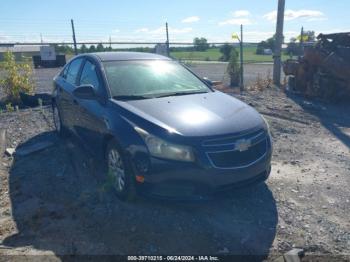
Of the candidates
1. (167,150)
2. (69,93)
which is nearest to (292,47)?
(69,93)

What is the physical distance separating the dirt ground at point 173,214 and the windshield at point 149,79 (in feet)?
4.27

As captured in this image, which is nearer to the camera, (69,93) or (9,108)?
(69,93)

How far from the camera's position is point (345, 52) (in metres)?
9.48

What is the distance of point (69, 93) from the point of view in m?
5.40

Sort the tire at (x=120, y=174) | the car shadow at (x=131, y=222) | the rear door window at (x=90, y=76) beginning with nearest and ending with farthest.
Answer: the car shadow at (x=131, y=222) < the tire at (x=120, y=174) < the rear door window at (x=90, y=76)

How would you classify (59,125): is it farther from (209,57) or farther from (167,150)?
(209,57)

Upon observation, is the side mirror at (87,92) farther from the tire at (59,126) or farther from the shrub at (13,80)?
the shrub at (13,80)

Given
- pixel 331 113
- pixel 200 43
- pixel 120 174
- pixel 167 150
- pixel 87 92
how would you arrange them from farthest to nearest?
pixel 200 43
pixel 331 113
pixel 87 92
pixel 120 174
pixel 167 150

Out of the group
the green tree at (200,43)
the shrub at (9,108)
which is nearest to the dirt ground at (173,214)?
the shrub at (9,108)

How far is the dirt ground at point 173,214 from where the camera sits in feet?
10.7

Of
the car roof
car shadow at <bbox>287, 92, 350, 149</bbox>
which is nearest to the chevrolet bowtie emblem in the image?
the car roof

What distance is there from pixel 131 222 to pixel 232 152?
1.28 metres

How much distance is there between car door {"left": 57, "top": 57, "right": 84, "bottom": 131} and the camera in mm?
5328

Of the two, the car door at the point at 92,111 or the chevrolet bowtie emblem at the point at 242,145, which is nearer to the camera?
the chevrolet bowtie emblem at the point at 242,145
